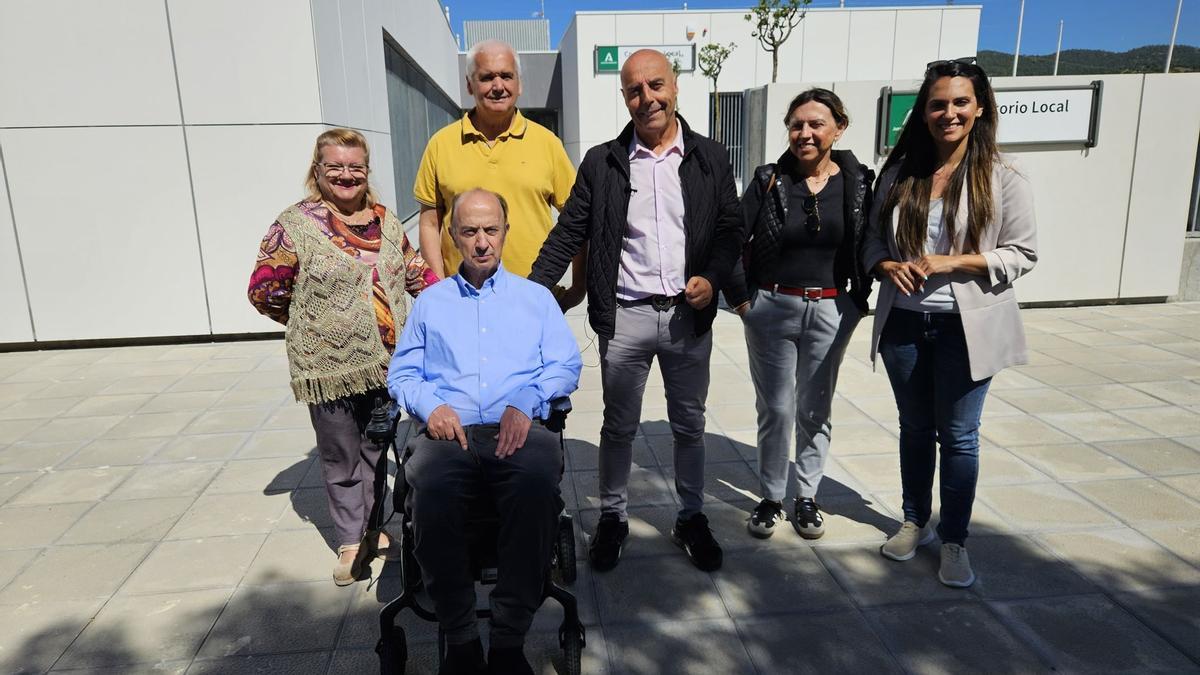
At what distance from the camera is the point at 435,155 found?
2.97 metres

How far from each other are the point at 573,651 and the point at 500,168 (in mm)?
1788

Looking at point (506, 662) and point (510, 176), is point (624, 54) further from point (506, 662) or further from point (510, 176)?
point (506, 662)

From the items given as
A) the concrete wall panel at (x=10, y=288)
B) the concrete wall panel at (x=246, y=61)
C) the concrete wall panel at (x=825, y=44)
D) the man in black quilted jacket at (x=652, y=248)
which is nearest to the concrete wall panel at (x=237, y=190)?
the concrete wall panel at (x=246, y=61)

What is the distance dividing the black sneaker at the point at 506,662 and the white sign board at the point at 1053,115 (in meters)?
6.94

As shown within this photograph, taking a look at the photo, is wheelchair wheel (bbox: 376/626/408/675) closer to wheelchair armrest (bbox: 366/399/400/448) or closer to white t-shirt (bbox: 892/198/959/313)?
wheelchair armrest (bbox: 366/399/400/448)

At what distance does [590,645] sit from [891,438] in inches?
102

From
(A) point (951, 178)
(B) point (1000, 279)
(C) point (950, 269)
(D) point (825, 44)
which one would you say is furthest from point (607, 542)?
(D) point (825, 44)

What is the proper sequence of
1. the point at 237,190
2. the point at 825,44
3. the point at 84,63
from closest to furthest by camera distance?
the point at 84,63, the point at 237,190, the point at 825,44

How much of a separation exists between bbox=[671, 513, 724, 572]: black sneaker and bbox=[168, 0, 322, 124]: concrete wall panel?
5.37m

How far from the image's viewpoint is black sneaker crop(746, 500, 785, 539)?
10.4ft

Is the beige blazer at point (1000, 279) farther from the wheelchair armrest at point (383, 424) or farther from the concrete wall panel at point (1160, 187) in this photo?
the concrete wall panel at point (1160, 187)

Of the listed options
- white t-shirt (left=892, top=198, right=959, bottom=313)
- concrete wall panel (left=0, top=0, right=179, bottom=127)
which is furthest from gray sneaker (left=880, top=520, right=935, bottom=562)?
concrete wall panel (left=0, top=0, right=179, bottom=127)

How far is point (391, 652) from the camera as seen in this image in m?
2.26

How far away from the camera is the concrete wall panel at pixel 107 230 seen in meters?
6.48
